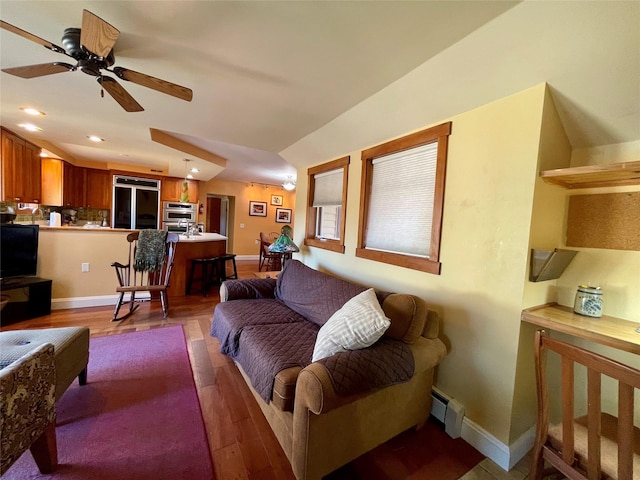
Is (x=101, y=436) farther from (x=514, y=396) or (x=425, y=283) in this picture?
(x=514, y=396)

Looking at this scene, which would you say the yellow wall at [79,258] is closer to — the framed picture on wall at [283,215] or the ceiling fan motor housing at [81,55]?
the ceiling fan motor housing at [81,55]

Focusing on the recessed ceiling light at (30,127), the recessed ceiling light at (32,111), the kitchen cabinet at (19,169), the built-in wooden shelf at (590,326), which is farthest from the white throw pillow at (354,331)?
the kitchen cabinet at (19,169)

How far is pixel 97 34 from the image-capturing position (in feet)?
4.04

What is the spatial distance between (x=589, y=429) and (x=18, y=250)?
192 inches

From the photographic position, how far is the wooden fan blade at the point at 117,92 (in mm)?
1597

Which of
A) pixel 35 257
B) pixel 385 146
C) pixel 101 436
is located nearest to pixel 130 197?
pixel 35 257

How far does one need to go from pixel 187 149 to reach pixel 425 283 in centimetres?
397

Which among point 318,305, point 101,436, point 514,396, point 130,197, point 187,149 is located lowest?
point 101,436

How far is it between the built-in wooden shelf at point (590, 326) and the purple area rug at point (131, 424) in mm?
1850

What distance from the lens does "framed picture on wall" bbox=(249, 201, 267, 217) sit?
26.2 feet

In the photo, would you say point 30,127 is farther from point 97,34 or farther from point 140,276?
point 97,34

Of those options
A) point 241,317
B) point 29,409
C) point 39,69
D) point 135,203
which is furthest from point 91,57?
point 135,203

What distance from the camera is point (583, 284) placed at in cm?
152

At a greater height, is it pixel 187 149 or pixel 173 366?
pixel 187 149
